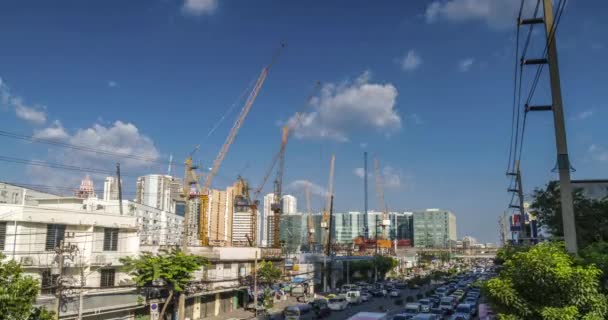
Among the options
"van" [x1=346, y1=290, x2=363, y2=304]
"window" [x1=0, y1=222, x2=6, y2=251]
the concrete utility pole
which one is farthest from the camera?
"van" [x1=346, y1=290, x2=363, y2=304]

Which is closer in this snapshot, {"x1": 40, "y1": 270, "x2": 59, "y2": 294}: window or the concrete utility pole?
the concrete utility pole

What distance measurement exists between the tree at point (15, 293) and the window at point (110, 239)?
24.9 meters

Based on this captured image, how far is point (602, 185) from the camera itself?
62.3 meters

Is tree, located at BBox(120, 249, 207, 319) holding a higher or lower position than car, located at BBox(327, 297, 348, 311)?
higher

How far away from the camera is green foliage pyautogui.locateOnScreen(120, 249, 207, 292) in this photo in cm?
3956

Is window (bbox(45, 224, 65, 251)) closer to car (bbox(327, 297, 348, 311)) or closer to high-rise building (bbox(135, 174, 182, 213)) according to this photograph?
car (bbox(327, 297, 348, 311))

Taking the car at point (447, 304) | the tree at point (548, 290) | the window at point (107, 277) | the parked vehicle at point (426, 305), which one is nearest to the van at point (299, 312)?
the parked vehicle at point (426, 305)

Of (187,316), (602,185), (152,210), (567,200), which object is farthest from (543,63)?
(152,210)

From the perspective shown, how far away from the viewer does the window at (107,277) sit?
137 ft

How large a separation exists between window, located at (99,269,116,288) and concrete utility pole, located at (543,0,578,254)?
120 feet

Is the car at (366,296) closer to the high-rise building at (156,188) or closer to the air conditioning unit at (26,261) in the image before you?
the air conditioning unit at (26,261)

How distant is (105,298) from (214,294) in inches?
753

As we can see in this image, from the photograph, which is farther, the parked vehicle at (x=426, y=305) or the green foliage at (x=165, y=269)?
the parked vehicle at (x=426, y=305)

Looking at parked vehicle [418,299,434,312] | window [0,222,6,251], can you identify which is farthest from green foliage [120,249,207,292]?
parked vehicle [418,299,434,312]
